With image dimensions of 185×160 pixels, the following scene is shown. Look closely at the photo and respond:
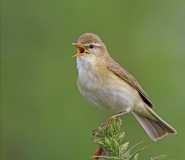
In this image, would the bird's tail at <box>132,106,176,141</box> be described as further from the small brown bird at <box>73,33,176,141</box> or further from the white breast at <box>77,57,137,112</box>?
Result: the white breast at <box>77,57,137,112</box>

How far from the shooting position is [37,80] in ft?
19.5

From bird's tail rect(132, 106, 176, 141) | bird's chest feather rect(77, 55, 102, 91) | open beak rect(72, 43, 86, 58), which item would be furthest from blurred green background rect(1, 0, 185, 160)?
open beak rect(72, 43, 86, 58)

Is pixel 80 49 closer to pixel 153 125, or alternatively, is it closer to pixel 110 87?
pixel 110 87

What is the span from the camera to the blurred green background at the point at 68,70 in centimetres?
550

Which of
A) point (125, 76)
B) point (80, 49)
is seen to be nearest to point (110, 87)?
point (125, 76)

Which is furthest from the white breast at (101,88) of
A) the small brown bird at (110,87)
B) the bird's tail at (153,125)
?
the bird's tail at (153,125)

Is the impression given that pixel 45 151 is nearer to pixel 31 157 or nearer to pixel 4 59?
pixel 31 157

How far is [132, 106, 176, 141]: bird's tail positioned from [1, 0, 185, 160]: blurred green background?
0.13 metres

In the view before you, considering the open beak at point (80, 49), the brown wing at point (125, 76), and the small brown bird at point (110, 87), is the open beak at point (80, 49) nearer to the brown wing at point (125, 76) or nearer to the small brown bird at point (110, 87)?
the small brown bird at point (110, 87)

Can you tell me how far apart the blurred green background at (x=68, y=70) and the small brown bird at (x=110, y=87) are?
21 cm

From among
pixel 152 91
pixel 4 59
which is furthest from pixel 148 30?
pixel 4 59

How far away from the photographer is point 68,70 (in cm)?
611

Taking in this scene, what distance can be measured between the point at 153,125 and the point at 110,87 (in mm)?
407

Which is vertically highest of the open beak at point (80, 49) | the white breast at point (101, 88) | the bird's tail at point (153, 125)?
the open beak at point (80, 49)
